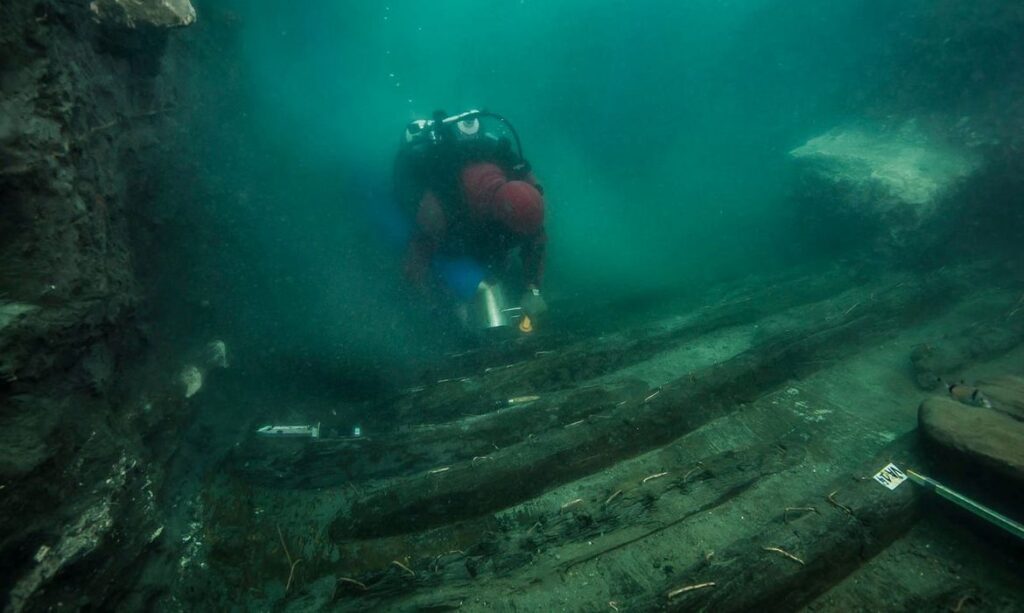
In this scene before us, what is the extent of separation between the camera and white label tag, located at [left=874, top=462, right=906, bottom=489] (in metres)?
3.40

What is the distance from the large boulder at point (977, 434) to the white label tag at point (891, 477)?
0.43 metres

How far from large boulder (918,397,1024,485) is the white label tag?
0.43 metres

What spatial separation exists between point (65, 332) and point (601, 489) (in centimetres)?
405

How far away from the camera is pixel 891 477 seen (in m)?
3.46

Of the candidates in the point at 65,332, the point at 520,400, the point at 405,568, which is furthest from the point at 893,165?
the point at 65,332

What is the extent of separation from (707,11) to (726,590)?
120 feet

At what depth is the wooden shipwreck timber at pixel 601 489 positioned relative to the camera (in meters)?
2.92

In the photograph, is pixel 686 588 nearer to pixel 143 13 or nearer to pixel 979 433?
pixel 979 433

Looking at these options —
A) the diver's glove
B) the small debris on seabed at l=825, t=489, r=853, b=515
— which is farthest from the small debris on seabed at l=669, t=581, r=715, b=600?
the diver's glove

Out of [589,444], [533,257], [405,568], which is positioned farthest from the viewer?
[533,257]

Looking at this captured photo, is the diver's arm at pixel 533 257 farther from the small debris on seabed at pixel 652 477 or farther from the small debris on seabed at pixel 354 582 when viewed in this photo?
the small debris on seabed at pixel 354 582

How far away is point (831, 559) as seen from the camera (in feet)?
9.68

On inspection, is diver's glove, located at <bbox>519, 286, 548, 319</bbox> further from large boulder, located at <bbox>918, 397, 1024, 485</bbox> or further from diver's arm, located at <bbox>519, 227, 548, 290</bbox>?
large boulder, located at <bbox>918, 397, 1024, 485</bbox>

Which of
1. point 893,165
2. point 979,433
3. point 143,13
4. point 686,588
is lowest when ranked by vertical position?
point 686,588
